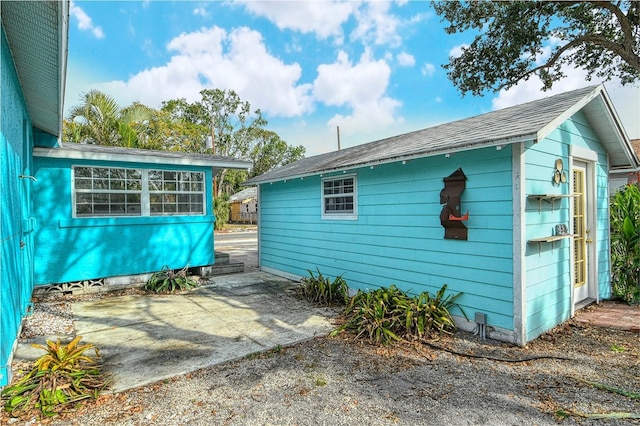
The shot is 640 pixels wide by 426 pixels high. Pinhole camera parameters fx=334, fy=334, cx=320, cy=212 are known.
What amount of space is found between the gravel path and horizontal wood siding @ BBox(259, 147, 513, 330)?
786 mm

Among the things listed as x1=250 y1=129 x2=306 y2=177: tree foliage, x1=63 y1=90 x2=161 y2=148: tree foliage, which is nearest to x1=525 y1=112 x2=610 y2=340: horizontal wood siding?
x1=63 y1=90 x2=161 y2=148: tree foliage

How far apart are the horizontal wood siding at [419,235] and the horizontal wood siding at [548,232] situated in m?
0.30

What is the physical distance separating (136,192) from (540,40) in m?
11.6

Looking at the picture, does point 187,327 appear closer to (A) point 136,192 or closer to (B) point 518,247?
(A) point 136,192

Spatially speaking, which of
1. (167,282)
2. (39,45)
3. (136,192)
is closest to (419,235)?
(39,45)

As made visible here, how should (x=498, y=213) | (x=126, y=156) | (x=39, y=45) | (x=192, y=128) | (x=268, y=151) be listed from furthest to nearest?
1. (x=268, y=151)
2. (x=192, y=128)
3. (x=126, y=156)
4. (x=498, y=213)
5. (x=39, y=45)

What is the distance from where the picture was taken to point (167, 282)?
6992mm

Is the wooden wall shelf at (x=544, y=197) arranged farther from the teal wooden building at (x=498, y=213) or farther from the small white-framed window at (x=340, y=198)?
the small white-framed window at (x=340, y=198)

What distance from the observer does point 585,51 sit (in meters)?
10.4

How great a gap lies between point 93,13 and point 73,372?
7.72 metres

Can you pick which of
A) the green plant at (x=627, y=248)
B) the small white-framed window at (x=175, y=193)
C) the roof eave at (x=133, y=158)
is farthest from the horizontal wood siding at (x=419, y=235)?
the green plant at (x=627, y=248)

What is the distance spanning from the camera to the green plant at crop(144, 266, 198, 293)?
6.93 m

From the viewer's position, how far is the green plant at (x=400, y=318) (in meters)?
4.12

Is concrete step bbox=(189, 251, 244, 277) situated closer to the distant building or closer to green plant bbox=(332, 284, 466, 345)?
green plant bbox=(332, 284, 466, 345)
